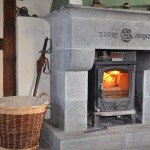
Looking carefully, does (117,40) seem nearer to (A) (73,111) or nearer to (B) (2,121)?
(A) (73,111)

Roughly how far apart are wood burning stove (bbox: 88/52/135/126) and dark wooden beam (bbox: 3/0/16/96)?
826mm

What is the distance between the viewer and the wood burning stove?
2.57 meters

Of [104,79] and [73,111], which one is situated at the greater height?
[104,79]

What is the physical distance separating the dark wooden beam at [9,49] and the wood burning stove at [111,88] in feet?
2.71

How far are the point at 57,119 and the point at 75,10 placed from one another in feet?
3.57

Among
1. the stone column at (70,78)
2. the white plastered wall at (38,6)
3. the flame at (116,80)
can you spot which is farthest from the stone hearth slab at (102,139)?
Answer: the white plastered wall at (38,6)

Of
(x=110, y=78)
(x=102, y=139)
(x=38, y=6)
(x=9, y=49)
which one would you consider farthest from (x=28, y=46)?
(x=102, y=139)

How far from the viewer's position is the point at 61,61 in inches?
99.9

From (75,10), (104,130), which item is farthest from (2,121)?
(75,10)

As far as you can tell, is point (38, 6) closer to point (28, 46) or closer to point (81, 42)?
point (28, 46)

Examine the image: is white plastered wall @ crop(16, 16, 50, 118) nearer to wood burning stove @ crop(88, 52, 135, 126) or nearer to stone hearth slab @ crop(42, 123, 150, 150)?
stone hearth slab @ crop(42, 123, 150, 150)

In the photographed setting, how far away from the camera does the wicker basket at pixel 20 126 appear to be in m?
2.13

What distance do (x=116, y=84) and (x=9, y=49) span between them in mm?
1187

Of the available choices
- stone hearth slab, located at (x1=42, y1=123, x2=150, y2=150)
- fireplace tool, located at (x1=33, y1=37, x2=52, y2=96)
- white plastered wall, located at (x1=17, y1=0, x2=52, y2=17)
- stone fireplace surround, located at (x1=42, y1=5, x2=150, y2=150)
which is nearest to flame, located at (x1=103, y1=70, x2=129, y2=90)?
stone fireplace surround, located at (x1=42, y1=5, x2=150, y2=150)
